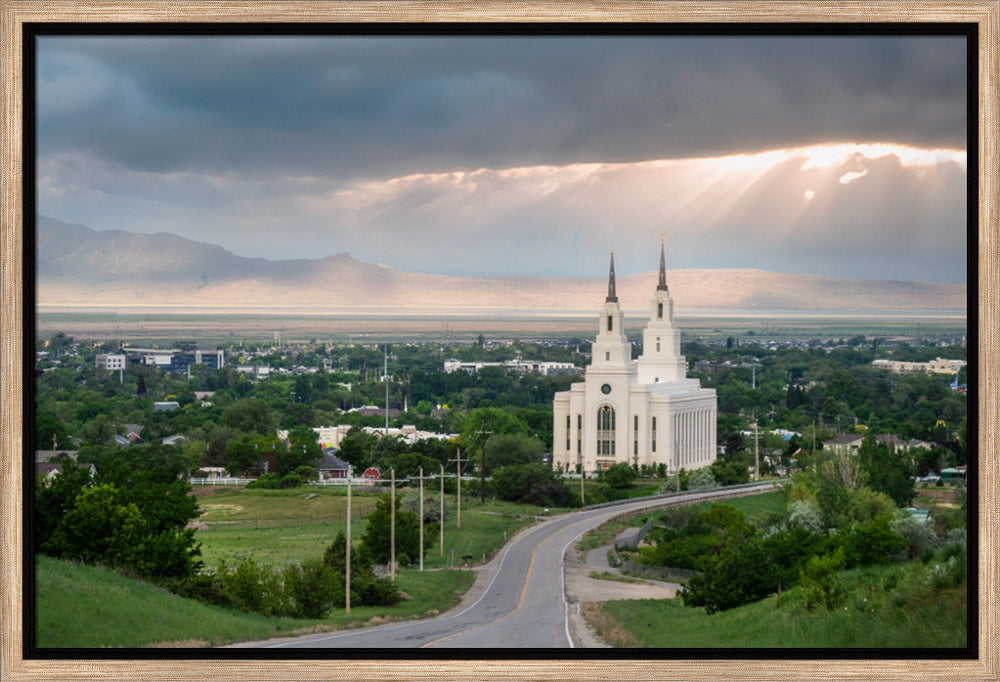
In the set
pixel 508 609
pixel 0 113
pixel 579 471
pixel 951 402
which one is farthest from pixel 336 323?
pixel 579 471

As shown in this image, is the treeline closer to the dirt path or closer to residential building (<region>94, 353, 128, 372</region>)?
the dirt path

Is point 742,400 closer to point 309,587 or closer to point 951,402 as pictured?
point 951,402

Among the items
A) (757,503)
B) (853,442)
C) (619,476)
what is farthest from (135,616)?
(619,476)

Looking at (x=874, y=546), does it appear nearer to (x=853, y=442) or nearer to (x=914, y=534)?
(x=914, y=534)

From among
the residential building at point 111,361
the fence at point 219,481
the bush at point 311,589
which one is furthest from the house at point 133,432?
the bush at point 311,589

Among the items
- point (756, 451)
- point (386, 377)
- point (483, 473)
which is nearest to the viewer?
point (386, 377)

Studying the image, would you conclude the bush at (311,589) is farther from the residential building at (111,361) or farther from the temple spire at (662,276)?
the temple spire at (662,276)

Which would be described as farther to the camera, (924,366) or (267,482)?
(267,482)
